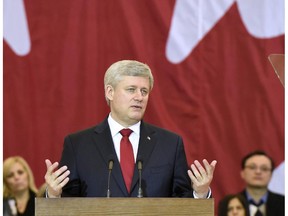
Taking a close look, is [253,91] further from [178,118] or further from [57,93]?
[57,93]

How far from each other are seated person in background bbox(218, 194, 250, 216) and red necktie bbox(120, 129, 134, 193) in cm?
209

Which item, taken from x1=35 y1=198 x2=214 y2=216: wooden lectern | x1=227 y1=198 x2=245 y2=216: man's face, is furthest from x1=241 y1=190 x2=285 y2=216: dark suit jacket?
x1=35 y1=198 x2=214 y2=216: wooden lectern

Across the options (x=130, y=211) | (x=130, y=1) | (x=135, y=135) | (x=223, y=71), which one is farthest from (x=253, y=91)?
(x=130, y=211)

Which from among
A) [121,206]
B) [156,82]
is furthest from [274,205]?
[121,206]

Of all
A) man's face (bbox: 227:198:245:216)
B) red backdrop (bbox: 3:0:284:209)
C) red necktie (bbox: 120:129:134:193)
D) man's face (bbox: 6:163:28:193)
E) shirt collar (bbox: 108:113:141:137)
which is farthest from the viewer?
red backdrop (bbox: 3:0:284:209)

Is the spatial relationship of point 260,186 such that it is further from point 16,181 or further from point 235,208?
point 16,181

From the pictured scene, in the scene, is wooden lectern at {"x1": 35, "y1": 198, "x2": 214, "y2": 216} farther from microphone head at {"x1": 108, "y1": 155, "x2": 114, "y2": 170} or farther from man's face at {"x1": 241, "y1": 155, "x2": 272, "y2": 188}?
man's face at {"x1": 241, "y1": 155, "x2": 272, "y2": 188}

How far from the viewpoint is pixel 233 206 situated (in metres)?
5.29

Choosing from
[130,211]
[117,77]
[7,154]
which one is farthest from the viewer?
[7,154]

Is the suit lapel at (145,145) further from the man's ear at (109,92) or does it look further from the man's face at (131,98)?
the man's ear at (109,92)

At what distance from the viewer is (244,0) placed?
5793mm

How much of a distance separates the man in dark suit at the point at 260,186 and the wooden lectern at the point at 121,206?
8.48 feet

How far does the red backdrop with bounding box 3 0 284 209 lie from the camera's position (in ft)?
18.3

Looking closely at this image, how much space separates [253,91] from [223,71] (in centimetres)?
28
